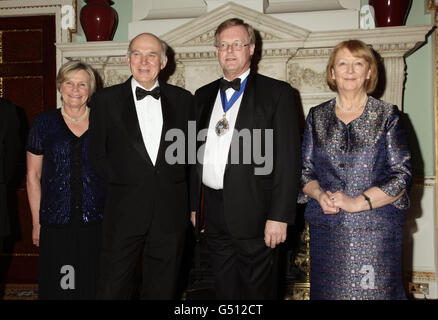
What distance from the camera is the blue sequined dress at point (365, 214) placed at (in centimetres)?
176

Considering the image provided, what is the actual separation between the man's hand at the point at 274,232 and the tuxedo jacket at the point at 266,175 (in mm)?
30

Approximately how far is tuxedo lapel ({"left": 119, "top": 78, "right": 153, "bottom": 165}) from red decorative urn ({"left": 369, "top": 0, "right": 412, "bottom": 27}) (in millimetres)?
2198

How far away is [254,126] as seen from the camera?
190 cm

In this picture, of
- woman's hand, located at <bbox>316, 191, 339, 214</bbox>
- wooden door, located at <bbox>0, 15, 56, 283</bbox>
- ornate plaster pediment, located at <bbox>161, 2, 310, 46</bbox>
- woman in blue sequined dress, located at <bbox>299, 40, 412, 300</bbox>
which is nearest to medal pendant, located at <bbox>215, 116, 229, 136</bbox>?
woman in blue sequined dress, located at <bbox>299, 40, 412, 300</bbox>

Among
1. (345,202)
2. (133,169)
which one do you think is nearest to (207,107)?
(133,169)

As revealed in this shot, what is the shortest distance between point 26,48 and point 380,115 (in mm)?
3590

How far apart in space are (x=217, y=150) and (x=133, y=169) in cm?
45

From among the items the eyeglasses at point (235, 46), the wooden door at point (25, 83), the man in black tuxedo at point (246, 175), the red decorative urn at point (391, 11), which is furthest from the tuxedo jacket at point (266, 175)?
the wooden door at point (25, 83)

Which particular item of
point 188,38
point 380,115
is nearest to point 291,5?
point 188,38

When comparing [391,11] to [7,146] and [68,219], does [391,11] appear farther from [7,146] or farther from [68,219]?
[7,146]

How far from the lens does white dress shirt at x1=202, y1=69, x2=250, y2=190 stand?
1.92 meters

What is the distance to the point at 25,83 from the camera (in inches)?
152

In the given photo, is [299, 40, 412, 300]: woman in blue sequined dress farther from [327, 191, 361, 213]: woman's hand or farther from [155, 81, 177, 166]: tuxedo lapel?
[155, 81, 177, 166]: tuxedo lapel
